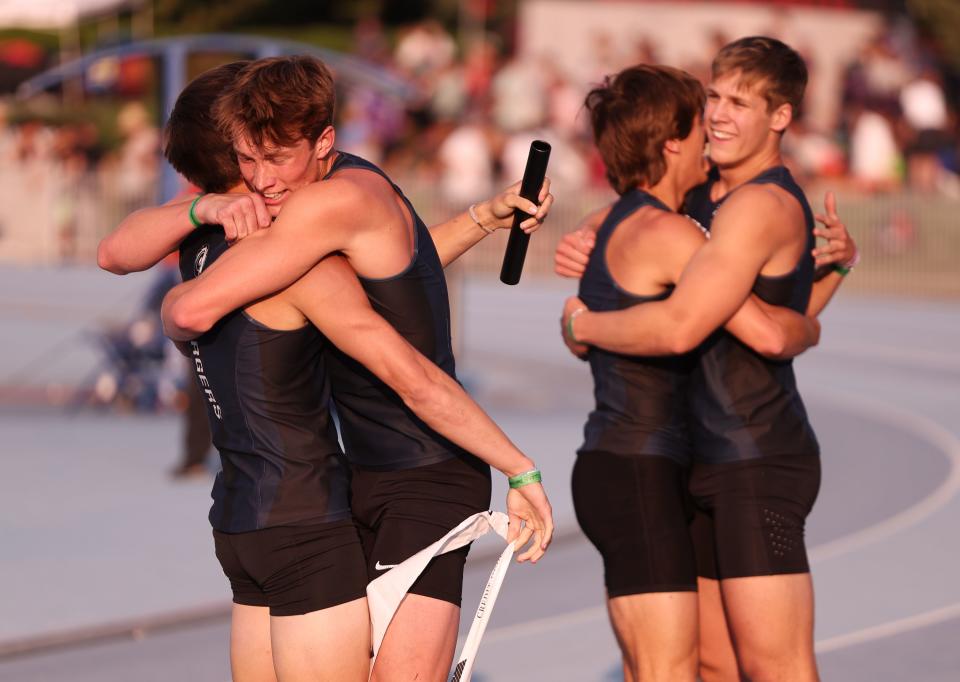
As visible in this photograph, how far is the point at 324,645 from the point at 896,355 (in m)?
14.5

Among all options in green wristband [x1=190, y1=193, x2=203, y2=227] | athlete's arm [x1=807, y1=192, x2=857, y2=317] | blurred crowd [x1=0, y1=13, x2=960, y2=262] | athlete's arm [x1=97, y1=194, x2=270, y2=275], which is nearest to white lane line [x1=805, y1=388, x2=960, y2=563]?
athlete's arm [x1=807, y1=192, x2=857, y2=317]

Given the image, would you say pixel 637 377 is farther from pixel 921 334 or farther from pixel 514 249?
pixel 921 334

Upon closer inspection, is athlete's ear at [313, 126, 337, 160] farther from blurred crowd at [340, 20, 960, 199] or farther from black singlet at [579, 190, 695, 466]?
blurred crowd at [340, 20, 960, 199]

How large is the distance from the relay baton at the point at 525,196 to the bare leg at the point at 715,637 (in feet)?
3.52

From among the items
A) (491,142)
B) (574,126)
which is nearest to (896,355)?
(574,126)

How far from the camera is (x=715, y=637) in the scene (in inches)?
194

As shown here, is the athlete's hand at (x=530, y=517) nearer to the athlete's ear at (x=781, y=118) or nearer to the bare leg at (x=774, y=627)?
the bare leg at (x=774, y=627)

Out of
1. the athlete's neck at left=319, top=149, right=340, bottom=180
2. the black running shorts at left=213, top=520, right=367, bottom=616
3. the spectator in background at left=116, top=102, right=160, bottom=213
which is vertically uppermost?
the athlete's neck at left=319, top=149, right=340, bottom=180

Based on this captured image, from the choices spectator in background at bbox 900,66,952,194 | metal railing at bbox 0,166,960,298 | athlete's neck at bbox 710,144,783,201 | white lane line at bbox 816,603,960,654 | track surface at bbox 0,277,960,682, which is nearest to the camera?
athlete's neck at bbox 710,144,783,201

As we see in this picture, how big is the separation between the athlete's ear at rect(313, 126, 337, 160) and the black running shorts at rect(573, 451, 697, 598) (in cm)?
134

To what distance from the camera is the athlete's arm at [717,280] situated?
4578mm

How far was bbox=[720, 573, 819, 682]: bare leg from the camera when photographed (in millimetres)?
4574

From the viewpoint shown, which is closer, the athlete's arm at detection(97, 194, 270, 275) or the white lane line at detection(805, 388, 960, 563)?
the athlete's arm at detection(97, 194, 270, 275)

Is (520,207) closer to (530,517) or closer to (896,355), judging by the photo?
(530,517)
